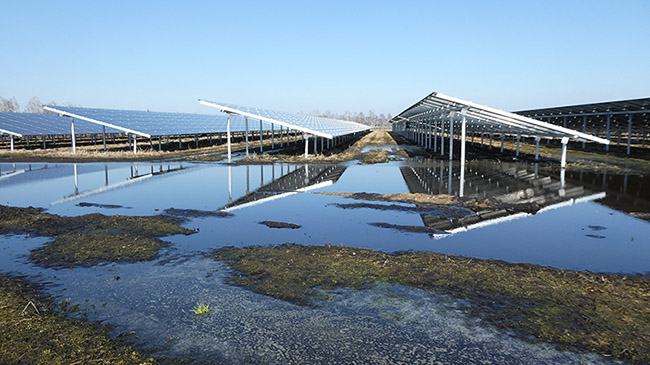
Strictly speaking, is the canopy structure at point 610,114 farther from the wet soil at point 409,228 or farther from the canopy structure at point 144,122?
the canopy structure at point 144,122

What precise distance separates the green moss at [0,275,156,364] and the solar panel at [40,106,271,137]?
3718 cm

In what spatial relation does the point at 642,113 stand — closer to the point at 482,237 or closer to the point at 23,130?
the point at 482,237

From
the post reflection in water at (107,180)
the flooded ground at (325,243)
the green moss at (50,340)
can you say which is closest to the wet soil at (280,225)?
the flooded ground at (325,243)

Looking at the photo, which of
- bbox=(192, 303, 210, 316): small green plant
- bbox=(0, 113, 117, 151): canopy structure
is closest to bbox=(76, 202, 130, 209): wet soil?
bbox=(192, 303, 210, 316): small green plant

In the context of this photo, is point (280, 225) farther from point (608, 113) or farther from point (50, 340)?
point (608, 113)

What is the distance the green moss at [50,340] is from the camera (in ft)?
18.0

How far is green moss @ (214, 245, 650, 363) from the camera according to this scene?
6.15 metres

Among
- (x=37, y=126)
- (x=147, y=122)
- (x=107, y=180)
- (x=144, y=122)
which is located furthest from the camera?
(x=37, y=126)

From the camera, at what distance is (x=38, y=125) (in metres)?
50.7

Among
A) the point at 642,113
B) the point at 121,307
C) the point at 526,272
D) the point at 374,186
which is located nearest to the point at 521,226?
the point at 526,272

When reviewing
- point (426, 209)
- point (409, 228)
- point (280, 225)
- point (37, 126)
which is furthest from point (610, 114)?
point (37, 126)

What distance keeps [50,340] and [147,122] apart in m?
46.6

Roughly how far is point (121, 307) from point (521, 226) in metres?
11.4

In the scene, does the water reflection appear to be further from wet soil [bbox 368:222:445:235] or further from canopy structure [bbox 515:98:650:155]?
canopy structure [bbox 515:98:650:155]
